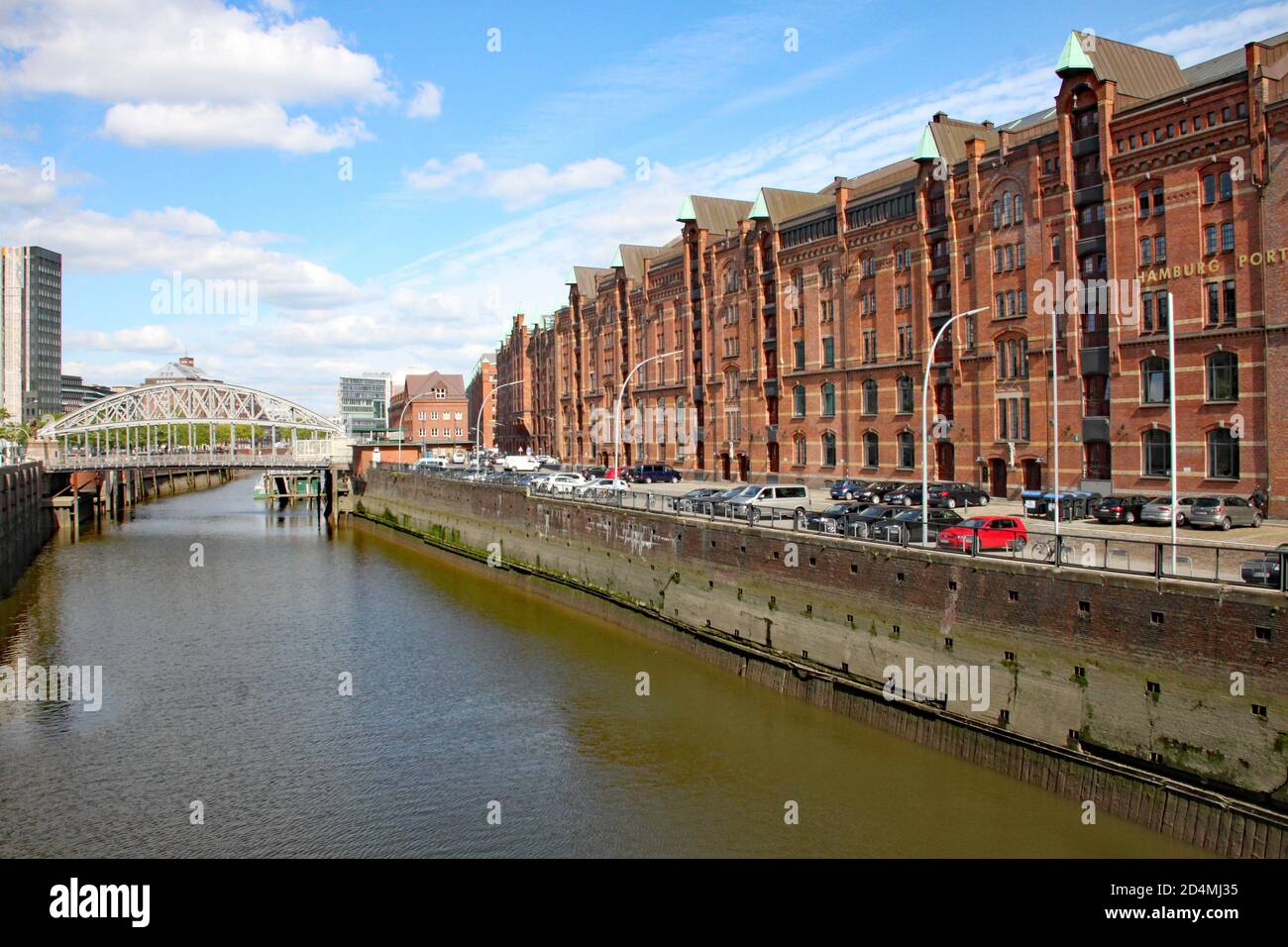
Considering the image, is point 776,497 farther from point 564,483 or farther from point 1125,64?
point 1125,64

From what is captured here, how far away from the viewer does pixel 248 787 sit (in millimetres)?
21891

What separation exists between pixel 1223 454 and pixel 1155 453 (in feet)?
8.81

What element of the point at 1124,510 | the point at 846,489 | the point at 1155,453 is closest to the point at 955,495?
the point at 846,489

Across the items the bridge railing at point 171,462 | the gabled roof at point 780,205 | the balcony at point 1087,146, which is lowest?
the bridge railing at point 171,462

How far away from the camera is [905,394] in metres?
53.1

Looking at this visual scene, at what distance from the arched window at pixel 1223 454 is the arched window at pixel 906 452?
16.4m

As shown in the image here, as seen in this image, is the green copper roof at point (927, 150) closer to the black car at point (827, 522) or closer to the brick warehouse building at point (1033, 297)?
the brick warehouse building at point (1033, 297)

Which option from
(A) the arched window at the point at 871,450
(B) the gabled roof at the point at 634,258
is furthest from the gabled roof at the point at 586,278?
(A) the arched window at the point at 871,450

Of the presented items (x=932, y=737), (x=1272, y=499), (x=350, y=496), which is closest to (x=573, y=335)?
(x=350, y=496)

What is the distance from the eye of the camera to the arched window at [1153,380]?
39.1 metres

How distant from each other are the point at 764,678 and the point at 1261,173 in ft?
84.4

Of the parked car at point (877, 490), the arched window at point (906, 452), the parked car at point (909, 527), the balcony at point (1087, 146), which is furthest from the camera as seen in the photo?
the arched window at point (906, 452)

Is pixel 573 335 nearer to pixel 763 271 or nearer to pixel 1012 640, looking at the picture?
pixel 763 271

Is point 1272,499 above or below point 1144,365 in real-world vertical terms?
below
